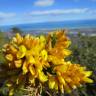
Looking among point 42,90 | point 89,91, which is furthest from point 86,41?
point 42,90

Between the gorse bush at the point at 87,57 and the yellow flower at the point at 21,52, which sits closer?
the yellow flower at the point at 21,52

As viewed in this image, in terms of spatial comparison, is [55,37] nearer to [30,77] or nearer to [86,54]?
[30,77]

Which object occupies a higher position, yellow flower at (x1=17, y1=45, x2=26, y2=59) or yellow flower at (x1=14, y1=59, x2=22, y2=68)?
yellow flower at (x1=17, y1=45, x2=26, y2=59)

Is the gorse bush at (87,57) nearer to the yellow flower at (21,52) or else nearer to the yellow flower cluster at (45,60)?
the yellow flower cluster at (45,60)

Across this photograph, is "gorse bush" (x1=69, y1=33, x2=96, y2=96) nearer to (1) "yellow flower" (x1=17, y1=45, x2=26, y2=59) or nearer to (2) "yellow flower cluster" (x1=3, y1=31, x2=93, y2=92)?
(2) "yellow flower cluster" (x1=3, y1=31, x2=93, y2=92)

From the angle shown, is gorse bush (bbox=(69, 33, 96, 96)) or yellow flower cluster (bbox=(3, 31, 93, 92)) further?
gorse bush (bbox=(69, 33, 96, 96))

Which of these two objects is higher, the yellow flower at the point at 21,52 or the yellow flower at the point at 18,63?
the yellow flower at the point at 21,52

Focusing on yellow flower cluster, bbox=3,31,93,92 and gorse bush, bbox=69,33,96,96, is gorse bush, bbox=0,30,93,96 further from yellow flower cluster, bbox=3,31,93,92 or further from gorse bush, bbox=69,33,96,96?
gorse bush, bbox=69,33,96,96

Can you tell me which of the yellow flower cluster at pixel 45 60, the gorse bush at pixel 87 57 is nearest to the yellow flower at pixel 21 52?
the yellow flower cluster at pixel 45 60

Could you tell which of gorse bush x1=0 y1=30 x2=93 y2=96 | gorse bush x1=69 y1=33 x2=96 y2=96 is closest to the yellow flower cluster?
gorse bush x1=0 y1=30 x2=93 y2=96
